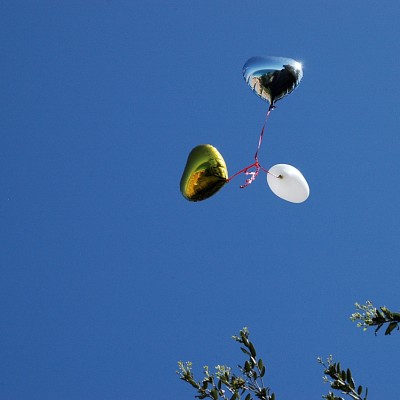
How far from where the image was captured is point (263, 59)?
4.23 meters

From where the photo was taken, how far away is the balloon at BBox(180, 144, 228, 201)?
390 centimetres

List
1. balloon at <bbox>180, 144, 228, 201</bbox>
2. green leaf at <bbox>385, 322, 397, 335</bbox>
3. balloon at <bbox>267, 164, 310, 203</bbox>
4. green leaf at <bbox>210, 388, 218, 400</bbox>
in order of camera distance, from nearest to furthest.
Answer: green leaf at <bbox>385, 322, 397, 335</bbox>
green leaf at <bbox>210, 388, 218, 400</bbox>
balloon at <bbox>180, 144, 228, 201</bbox>
balloon at <bbox>267, 164, 310, 203</bbox>

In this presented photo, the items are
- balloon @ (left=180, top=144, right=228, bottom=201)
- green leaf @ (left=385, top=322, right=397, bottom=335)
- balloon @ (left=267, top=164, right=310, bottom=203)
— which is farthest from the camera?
balloon @ (left=267, top=164, right=310, bottom=203)

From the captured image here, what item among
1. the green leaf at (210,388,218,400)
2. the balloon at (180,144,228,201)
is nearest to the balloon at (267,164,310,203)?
the balloon at (180,144,228,201)

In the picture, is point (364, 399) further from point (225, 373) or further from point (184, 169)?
point (184, 169)

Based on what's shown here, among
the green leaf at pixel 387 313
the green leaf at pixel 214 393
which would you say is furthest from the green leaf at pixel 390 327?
the green leaf at pixel 214 393

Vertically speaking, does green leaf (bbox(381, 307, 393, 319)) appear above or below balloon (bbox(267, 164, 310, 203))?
below

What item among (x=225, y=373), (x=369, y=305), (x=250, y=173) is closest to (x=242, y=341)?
(x=225, y=373)

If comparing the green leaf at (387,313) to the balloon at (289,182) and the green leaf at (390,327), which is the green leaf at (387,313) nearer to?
the green leaf at (390,327)

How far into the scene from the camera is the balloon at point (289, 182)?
4172mm

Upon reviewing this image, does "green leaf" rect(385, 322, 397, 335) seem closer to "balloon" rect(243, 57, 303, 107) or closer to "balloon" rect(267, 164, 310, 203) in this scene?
"balloon" rect(267, 164, 310, 203)

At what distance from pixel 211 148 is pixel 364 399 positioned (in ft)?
6.78

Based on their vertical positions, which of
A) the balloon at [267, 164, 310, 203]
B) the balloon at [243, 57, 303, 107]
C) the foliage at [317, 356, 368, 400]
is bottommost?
the foliage at [317, 356, 368, 400]

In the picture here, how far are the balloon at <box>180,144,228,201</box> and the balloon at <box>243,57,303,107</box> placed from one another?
0.76 meters
